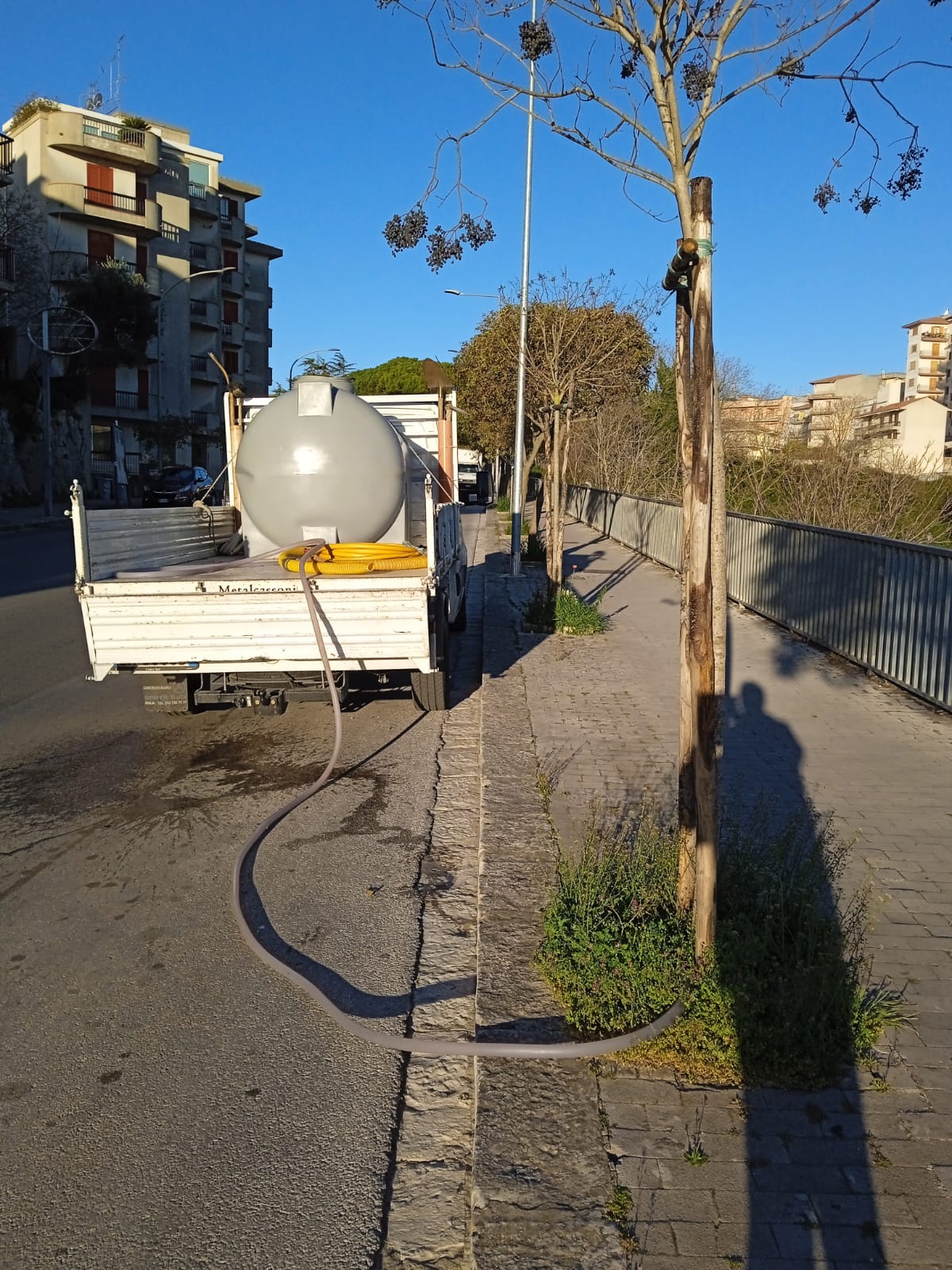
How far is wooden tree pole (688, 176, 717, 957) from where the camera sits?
344 centimetres

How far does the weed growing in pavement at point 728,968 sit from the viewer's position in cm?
335

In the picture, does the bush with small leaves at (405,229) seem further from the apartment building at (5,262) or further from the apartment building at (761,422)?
the apartment building at (5,262)

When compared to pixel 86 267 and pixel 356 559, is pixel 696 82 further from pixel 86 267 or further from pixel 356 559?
pixel 86 267

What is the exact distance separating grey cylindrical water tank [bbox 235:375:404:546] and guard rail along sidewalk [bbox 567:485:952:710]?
4.37 m

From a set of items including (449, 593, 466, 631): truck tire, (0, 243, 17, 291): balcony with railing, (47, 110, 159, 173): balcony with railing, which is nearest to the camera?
(449, 593, 466, 631): truck tire

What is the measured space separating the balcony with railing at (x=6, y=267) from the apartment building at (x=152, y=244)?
7.07 meters

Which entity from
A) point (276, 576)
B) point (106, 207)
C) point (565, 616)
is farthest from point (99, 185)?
point (276, 576)

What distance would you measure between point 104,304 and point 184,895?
4668 cm

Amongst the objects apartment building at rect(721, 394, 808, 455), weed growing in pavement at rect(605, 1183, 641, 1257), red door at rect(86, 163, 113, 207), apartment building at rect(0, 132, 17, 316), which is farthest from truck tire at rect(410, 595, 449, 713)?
red door at rect(86, 163, 113, 207)

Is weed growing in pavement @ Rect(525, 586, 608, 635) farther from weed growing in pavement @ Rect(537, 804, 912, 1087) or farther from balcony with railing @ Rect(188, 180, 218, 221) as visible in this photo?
balcony with railing @ Rect(188, 180, 218, 221)

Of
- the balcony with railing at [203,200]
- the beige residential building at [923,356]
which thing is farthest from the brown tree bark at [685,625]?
the beige residential building at [923,356]

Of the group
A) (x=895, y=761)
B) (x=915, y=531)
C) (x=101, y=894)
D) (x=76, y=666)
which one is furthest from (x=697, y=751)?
(x=915, y=531)

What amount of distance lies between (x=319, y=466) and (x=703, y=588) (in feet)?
17.2

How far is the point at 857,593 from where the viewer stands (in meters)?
10.1
